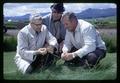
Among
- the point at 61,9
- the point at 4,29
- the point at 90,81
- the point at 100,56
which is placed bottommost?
the point at 90,81

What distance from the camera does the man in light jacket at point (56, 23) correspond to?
11.8 feet

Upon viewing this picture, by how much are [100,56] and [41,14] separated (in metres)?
0.93

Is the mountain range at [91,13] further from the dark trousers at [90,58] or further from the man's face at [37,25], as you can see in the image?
the dark trousers at [90,58]

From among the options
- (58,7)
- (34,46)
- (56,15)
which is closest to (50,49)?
(34,46)

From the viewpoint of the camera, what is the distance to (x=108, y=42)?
3607 millimetres

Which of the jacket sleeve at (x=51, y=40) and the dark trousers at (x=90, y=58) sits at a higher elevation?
the jacket sleeve at (x=51, y=40)

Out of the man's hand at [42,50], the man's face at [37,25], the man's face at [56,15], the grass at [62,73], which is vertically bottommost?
the grass at [62,73]

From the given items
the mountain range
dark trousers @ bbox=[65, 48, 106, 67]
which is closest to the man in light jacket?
the mountain range

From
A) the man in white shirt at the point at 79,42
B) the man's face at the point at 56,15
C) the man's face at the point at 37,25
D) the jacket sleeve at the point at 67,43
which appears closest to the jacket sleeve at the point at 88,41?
the man in white shirt at the point at 79,42

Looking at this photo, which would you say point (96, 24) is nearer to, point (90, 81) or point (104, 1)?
point (104, 1)

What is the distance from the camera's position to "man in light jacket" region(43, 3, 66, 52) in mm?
3607

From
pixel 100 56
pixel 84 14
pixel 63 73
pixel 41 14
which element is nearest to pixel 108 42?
pixel 100 56

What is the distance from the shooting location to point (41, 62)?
11.9 ft

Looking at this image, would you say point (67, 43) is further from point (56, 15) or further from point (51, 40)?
point (56, 15)
